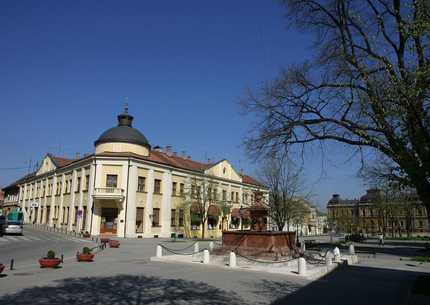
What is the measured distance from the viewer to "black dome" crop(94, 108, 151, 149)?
151ft

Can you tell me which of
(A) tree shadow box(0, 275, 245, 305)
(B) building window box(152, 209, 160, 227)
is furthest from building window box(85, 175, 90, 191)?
(A) tree shadow box(0, 275, 245, 305)

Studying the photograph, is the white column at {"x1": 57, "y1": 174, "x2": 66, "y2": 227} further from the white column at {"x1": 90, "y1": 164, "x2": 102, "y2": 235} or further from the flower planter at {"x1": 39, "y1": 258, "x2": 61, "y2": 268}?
the flower planter at {"x1": 39, "y1": 258, "x2": 61, "y2": 268}

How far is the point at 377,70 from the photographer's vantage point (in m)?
10.9

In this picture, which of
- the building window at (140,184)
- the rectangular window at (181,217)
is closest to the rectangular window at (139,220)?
the building window at (140,184)

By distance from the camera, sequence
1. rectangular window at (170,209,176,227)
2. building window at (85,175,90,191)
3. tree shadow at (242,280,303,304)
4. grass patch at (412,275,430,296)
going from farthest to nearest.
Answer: rectangular window at (170,209,176,227) < building window at (85,175,90,191) < tree shadow at (242,280,303,304) < grass patch at (412,275,430,296)

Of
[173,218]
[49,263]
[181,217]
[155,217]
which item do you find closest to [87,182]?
[155,217]

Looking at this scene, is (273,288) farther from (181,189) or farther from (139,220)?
(181,189)

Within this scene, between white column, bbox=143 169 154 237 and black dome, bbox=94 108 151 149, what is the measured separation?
→ 432 centimetres

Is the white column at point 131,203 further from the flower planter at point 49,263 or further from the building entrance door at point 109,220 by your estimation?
the flower planter at point 49,263

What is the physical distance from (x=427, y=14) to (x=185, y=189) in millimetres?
45429

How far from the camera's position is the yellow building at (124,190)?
42938 mm

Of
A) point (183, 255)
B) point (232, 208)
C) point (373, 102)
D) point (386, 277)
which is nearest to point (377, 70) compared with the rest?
point (373, 102)

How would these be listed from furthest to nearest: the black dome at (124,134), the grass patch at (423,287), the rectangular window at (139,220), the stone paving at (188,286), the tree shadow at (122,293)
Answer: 1. the black dome at (124,134)
2. the rectangular window at (139,220)
3. the grass patch at (423,287)
4. the stone paving at (188,286)
5. the tree shadow at (122,293)

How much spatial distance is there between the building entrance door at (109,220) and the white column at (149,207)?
12.0 feet
